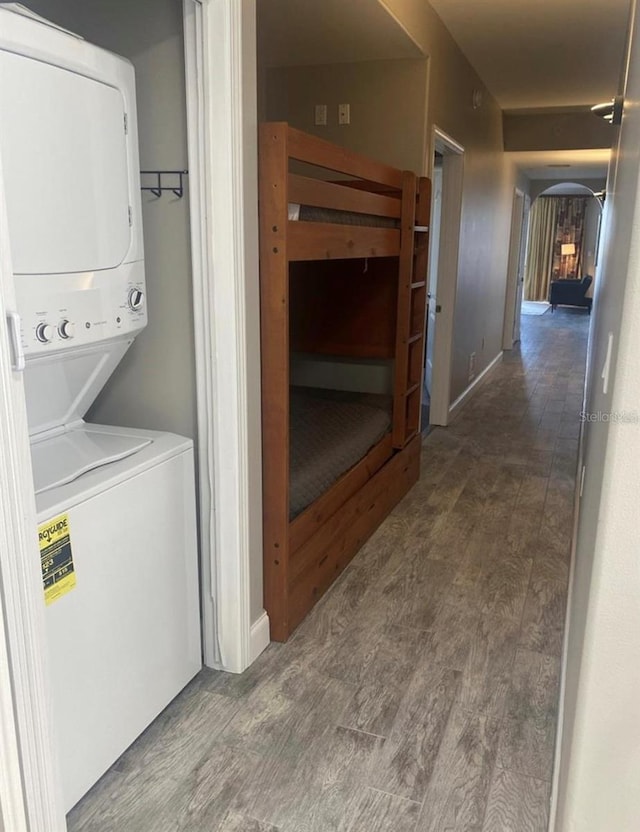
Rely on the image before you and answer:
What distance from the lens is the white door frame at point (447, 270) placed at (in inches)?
189

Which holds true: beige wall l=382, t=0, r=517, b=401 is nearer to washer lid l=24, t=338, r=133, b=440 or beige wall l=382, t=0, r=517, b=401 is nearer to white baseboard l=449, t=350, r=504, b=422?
white baseboard l=449, t=350, r=504, b=422

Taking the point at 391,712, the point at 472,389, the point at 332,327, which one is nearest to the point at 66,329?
the point at 391,712

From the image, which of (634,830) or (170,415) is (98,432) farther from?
(634,830)

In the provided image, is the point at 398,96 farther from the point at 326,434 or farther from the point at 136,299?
the point at 136,299

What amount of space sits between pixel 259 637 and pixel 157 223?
138 cm

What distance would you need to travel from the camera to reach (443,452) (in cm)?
453

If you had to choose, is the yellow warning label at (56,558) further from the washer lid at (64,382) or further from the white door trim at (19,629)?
the washer lid at (64,382)

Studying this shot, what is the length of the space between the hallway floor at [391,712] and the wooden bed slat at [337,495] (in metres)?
0.31

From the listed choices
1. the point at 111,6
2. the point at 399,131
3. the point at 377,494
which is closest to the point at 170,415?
the point at 111,6

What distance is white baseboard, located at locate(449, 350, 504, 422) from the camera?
5371 mm

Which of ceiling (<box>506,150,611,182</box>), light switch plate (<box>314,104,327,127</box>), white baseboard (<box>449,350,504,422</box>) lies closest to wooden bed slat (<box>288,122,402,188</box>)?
light switch plate (<box>314,104,327,127</box>)

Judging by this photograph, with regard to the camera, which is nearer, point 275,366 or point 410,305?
point 275,366

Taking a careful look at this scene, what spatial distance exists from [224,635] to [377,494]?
129cm

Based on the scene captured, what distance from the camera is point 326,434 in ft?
10.3
